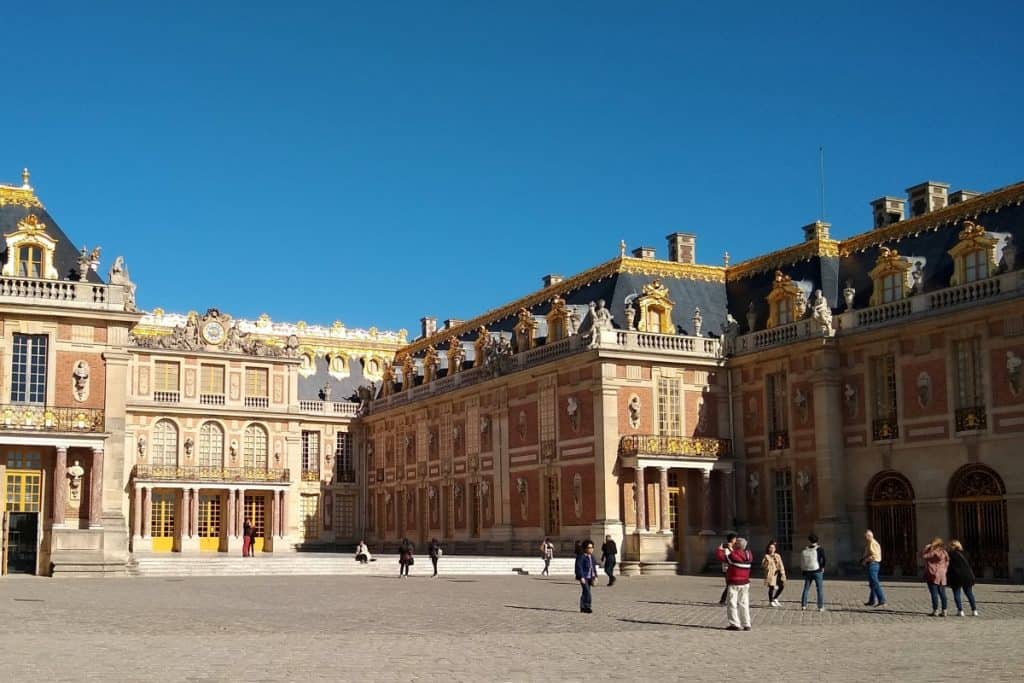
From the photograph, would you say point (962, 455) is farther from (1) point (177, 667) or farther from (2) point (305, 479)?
(2) point (305, 479)

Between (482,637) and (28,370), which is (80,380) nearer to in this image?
(28,370)

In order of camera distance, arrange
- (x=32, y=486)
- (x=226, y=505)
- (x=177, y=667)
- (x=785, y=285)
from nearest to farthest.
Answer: (x=177, y=667)
(x=32, y=486)
(x=785, y=285)
(x=226, y=505)

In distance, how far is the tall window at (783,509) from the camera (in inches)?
1617

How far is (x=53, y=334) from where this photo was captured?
121 feet

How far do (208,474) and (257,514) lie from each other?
3.35 meters

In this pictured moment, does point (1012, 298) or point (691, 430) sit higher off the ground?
point (1012, 298)

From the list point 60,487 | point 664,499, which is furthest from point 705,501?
point 60,487

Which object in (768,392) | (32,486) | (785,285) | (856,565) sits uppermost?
(785,285)

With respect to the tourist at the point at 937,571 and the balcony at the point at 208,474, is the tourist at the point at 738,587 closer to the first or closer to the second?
the tourist at the point at 937,571

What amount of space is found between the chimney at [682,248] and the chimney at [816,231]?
5174mm

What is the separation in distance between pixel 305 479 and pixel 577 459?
854 inches

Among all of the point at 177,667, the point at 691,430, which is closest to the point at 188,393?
the point at 691,430

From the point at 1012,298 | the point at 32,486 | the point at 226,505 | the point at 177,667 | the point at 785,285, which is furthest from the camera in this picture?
the point at 226,505

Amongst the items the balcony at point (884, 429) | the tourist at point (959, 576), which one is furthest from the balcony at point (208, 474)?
the tourist at point (959, 576)
